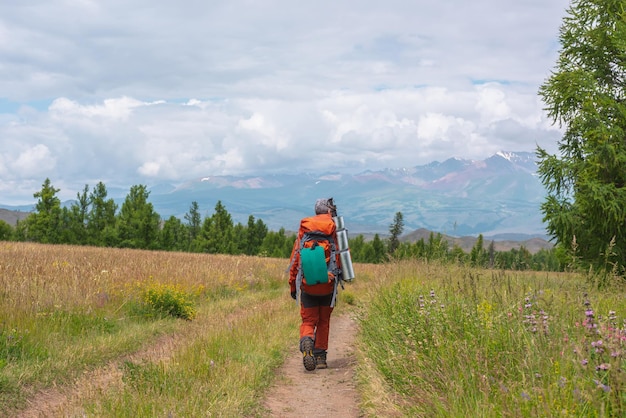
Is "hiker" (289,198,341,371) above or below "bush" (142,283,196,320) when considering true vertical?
above

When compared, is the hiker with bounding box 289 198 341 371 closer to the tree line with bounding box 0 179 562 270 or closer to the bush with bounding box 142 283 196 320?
the bush with bounding box 142 283 196 320

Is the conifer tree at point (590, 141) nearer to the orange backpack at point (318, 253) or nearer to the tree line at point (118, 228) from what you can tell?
the orange backpack at point (318, 253)

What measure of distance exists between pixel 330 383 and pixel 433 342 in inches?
83.5

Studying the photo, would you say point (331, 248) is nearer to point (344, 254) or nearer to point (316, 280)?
point (344, 254)

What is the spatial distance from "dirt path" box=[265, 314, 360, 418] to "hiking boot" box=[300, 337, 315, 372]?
10 centimetres

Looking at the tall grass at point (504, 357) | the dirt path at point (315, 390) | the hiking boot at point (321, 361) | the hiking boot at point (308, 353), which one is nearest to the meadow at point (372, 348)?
the tall grass at point (504, 357)

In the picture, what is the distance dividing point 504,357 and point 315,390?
2930 millimetres

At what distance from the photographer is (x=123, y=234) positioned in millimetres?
64312

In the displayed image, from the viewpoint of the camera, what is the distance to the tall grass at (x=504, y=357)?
3.39 meters

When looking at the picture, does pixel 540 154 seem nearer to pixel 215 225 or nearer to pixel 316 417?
pixel 316 417

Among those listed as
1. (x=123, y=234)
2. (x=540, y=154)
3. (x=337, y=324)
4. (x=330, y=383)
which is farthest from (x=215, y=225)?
(x=330, y=383)

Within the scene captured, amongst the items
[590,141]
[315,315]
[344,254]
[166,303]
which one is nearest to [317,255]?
[344,254]

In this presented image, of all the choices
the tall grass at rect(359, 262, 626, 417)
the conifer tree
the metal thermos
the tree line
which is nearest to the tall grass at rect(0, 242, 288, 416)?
the metal thermos

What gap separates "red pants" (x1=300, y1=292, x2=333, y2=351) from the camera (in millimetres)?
8086
